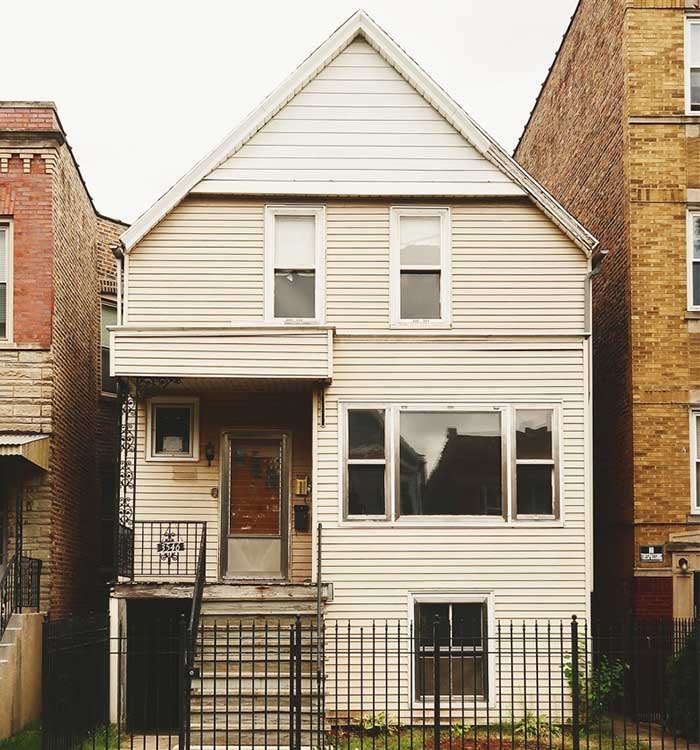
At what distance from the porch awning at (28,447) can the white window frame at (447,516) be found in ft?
13.9

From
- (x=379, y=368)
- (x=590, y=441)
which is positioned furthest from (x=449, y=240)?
(x=590, y=441)

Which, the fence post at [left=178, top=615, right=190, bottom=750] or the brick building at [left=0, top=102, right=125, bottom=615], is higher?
the brick building at [left=0, top=102, right=125, bottom=615]

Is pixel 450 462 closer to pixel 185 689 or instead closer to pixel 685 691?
pixel 685 691

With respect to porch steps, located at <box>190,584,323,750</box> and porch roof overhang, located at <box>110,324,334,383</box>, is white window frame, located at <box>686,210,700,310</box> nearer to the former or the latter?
porch roof overhang, located at <box>110,324,334,383</box>

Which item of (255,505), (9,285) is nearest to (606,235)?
(255,505)

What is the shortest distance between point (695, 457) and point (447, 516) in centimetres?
386

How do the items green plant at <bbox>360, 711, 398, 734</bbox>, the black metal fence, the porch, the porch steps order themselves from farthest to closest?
the porch < green plant at <bbox>360, 711, 398, 734</bbox> < the black metal fence < the porch steps

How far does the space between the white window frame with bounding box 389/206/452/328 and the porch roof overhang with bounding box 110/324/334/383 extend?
1.49 m

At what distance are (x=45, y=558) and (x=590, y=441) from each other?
813 cm

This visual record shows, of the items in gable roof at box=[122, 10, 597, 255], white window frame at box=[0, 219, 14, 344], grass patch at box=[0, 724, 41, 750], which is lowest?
grass patch at box=[0, 724, 41, 750]

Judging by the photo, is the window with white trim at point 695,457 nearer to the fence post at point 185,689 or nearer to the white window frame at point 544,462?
the white window frame at point 544,462

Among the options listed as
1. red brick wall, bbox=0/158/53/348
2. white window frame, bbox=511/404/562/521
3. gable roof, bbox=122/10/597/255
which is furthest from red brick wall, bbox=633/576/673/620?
red brick wall, bbox=0/158/53/348

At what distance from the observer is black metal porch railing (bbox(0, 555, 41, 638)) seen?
16547 mm

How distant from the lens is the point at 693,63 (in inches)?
754
